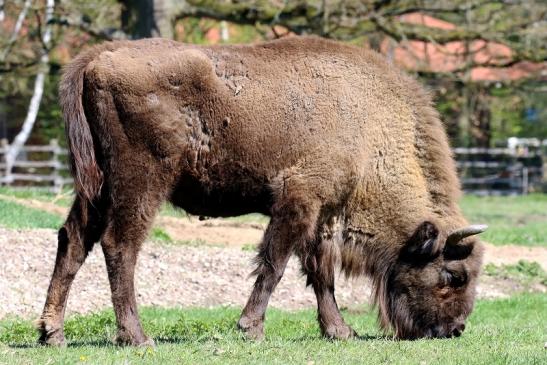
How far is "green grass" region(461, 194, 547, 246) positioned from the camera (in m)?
17.5

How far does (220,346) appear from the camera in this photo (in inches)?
290

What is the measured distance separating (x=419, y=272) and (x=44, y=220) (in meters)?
7.87

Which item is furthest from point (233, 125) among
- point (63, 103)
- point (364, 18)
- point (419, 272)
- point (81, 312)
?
point (364, 18)

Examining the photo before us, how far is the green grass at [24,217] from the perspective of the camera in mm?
14305

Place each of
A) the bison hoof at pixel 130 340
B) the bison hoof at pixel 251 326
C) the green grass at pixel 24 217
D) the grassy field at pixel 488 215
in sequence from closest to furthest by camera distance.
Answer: the bison hoof at pixel 130 340 → the bison hoof at pixel 251 326 → the green grass at pixel 24 217 → the grassy field at pixel 488 215

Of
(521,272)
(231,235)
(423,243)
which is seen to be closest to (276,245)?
(423,243)

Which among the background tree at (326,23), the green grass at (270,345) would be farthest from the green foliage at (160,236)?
the background tree at (326,23)

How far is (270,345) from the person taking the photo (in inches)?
293

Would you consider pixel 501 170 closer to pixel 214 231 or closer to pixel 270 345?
pixel 214 231

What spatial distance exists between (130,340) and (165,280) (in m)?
4.67

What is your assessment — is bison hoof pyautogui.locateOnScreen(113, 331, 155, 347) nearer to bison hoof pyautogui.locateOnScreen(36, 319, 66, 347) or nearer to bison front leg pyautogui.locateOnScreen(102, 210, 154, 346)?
bison front leg pyautogui.locateOnScreen(102, 210, 154, 346)

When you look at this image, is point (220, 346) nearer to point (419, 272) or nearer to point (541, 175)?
point (419, 272)

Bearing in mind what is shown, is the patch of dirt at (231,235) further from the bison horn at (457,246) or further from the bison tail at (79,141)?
the bison tail at (79,141)

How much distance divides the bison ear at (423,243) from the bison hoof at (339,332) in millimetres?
783
